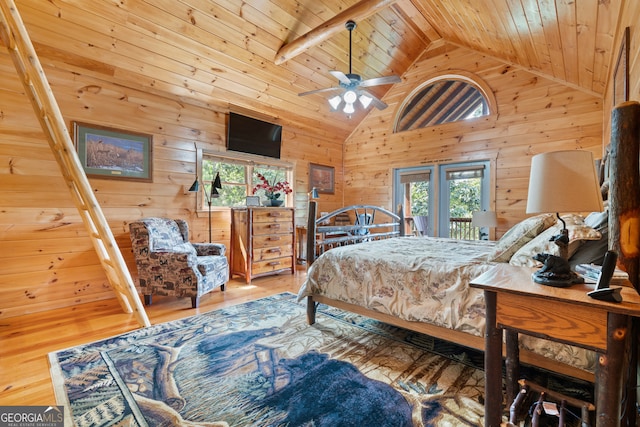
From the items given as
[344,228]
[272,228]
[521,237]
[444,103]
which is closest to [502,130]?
[444,103]

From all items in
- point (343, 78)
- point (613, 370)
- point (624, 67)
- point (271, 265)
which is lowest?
point (271, 265)

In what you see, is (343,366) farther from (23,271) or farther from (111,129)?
(111,129)

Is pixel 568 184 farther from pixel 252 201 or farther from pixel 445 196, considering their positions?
pixel 445 196

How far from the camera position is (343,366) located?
1.91m

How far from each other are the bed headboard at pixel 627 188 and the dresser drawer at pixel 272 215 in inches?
141

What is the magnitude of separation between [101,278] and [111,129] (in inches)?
69.9

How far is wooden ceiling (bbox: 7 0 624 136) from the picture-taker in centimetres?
267

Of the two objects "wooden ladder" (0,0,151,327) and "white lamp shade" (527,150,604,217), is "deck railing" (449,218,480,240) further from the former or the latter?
"wooden ladder" (0,0,151,327)

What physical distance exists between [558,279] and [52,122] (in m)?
3.44

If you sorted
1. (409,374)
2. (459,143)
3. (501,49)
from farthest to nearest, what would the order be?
(459,143), (501,49), (409,374)

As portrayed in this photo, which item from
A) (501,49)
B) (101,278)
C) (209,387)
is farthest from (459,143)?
(101,278)

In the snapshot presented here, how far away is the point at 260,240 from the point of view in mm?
Result: 4172

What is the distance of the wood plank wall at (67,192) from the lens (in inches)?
112
